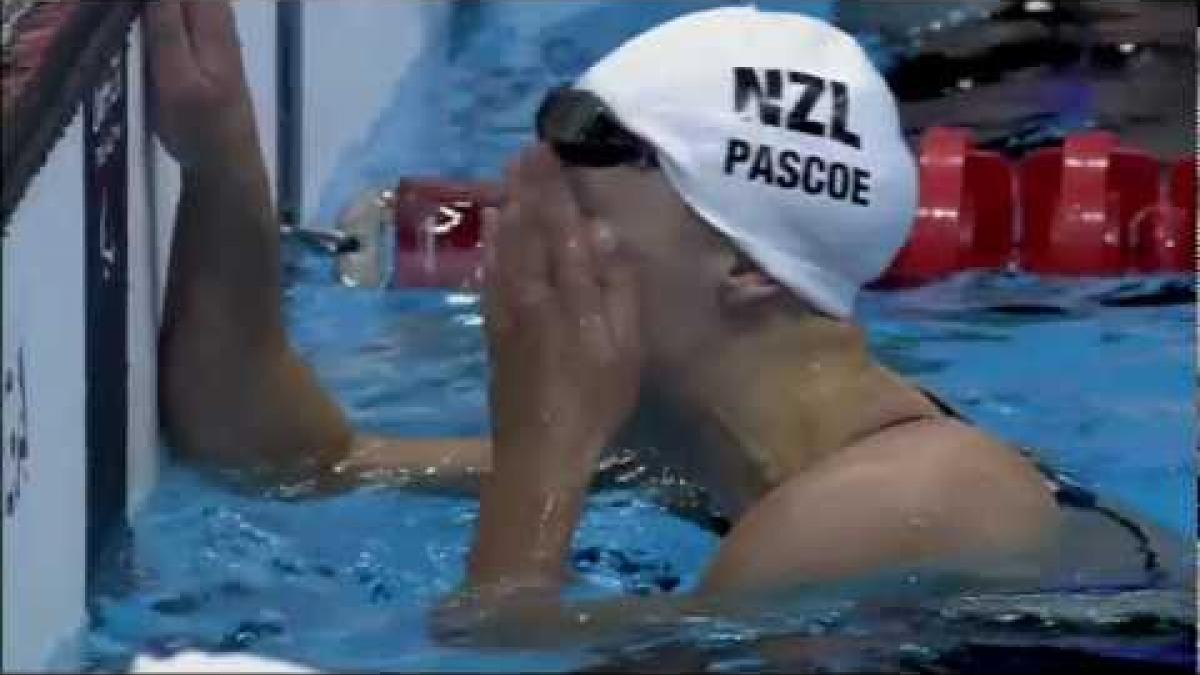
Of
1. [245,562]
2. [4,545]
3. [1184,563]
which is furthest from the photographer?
[245,562]

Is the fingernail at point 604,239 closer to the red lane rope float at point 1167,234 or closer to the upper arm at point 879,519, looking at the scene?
the upper arm at point 879,519

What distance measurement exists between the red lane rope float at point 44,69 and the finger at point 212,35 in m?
0.10

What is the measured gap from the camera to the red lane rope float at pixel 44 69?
97.7 inches

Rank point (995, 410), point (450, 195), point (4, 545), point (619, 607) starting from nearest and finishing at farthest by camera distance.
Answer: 1. point (4, 545)
2. point (619, 607)
3. point (995, 410)
4. point (450, 195)

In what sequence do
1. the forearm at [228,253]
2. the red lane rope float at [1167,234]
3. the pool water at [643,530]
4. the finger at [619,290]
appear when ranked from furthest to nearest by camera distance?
the red lane rope float at [1167,234], the forearm at [228,253], the finger at [619,290], the pool water at [643,530]

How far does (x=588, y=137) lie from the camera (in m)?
2.95

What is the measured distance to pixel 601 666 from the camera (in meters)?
2.69

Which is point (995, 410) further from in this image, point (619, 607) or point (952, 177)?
point (619, 607)

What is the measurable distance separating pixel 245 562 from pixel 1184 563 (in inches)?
40.0

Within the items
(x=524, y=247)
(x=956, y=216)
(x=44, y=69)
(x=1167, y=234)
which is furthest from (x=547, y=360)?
(x=1167, y=234)

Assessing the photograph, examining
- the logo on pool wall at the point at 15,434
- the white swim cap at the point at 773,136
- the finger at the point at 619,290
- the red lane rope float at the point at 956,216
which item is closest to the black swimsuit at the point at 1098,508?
the white swim cap at the point at 773,136

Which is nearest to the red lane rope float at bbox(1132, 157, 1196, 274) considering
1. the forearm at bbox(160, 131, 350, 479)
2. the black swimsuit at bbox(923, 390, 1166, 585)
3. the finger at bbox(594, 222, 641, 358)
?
the black swimsuit at bbox(923, 390, 1166, 585)

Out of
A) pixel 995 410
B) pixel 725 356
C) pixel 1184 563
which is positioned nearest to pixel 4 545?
pixel 725 356

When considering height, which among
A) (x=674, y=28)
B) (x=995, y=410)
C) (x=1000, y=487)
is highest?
(x=674, y=28)
